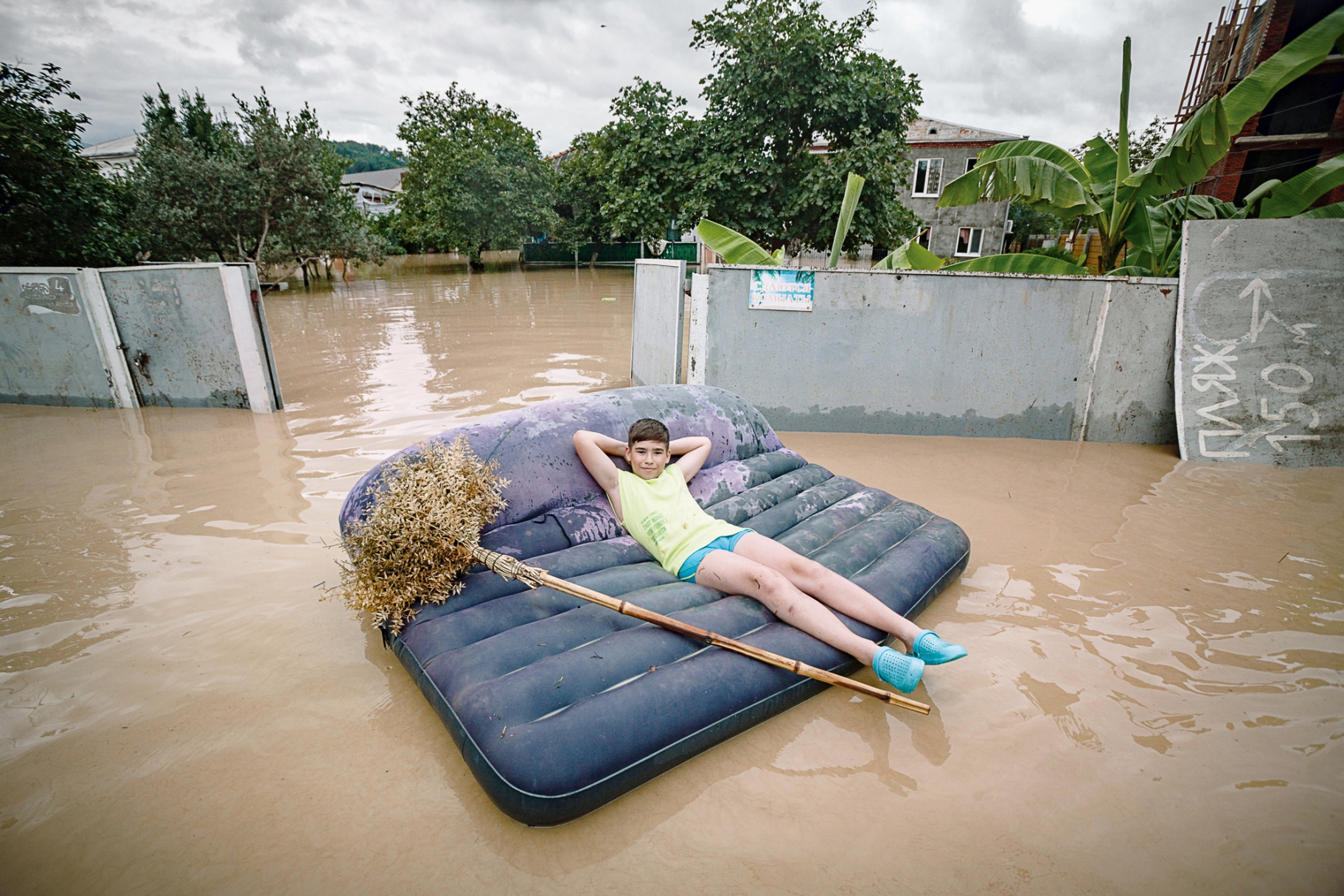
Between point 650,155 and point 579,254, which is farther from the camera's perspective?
point 579,254

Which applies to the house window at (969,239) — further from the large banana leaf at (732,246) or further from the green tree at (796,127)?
the large banana leaf at (732,246)

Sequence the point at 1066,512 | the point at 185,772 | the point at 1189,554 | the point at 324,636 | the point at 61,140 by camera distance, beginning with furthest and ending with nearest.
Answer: the point at 61,140
the point at 1066,512
the point at 1189,554
the point at 324,636
the point at 185,772

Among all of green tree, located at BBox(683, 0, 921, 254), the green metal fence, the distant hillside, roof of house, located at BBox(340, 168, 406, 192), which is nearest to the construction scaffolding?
green tree, located at BBox(683, 0, 921, 254)

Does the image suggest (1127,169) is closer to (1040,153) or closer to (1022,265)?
(1040,153)

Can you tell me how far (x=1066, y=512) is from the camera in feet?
15.8

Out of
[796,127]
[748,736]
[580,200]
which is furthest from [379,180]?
[748,736]

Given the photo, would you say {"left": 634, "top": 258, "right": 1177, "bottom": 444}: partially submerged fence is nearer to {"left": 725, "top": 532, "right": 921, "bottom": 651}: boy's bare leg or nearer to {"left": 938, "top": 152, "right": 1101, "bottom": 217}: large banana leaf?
{"left": 938, "top": 152, "right": 1101, "bottom": 217}: large banana leaf

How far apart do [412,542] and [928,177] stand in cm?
2883

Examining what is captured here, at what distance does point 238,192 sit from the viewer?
666 inches

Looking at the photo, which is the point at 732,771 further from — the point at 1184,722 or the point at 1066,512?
the point at 1066,512

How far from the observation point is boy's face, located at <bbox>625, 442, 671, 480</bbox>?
3.36m

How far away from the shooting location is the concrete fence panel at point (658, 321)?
6773 millimetres

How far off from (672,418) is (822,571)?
5.39ft

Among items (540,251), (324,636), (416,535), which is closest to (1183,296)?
(416,535)
